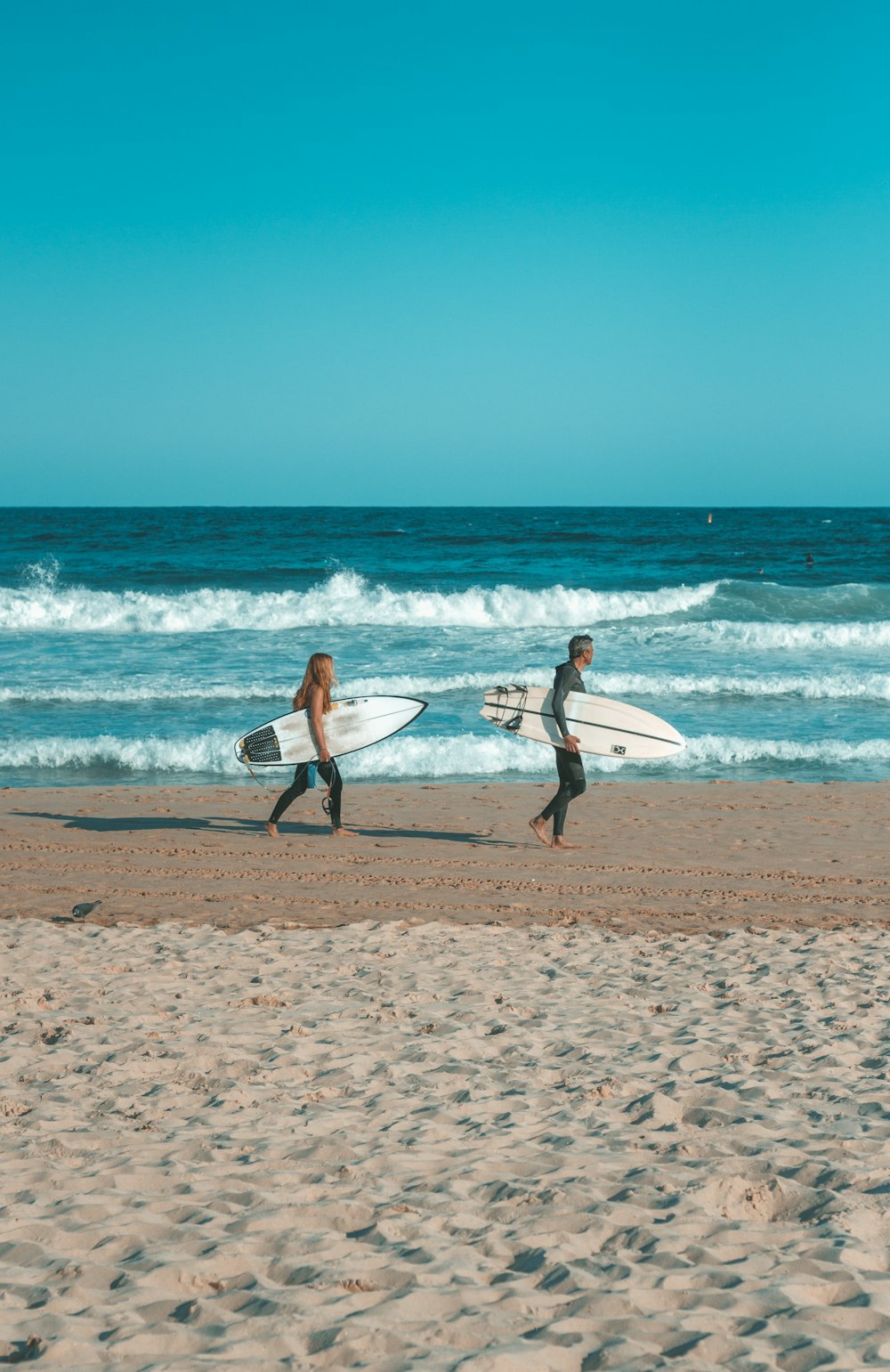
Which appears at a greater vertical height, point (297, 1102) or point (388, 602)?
point (388, 602)

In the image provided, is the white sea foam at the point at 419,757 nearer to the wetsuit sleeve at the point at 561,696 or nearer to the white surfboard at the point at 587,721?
the white surfboard at the point at 587,721

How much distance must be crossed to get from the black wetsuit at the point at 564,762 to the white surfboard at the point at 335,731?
176 cm

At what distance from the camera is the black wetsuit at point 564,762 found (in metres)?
9.54

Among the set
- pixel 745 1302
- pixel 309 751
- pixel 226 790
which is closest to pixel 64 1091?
pixel 745 1302

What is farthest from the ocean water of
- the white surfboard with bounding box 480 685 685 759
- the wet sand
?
the white surfboard with bounding box 480 685 685 759

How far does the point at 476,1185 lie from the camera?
12.6 feet

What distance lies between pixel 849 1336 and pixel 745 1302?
0.89 ft

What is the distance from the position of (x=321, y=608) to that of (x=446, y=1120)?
25121mm

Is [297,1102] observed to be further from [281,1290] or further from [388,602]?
[388,602]

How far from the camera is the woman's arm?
32.0ft

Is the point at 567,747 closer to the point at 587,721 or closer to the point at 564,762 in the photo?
the point at 564,762

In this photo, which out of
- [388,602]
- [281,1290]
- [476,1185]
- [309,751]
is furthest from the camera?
[388,602]

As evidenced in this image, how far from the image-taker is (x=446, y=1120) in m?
4.45

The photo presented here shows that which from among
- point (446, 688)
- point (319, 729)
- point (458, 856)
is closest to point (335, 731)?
point (319, 729)
